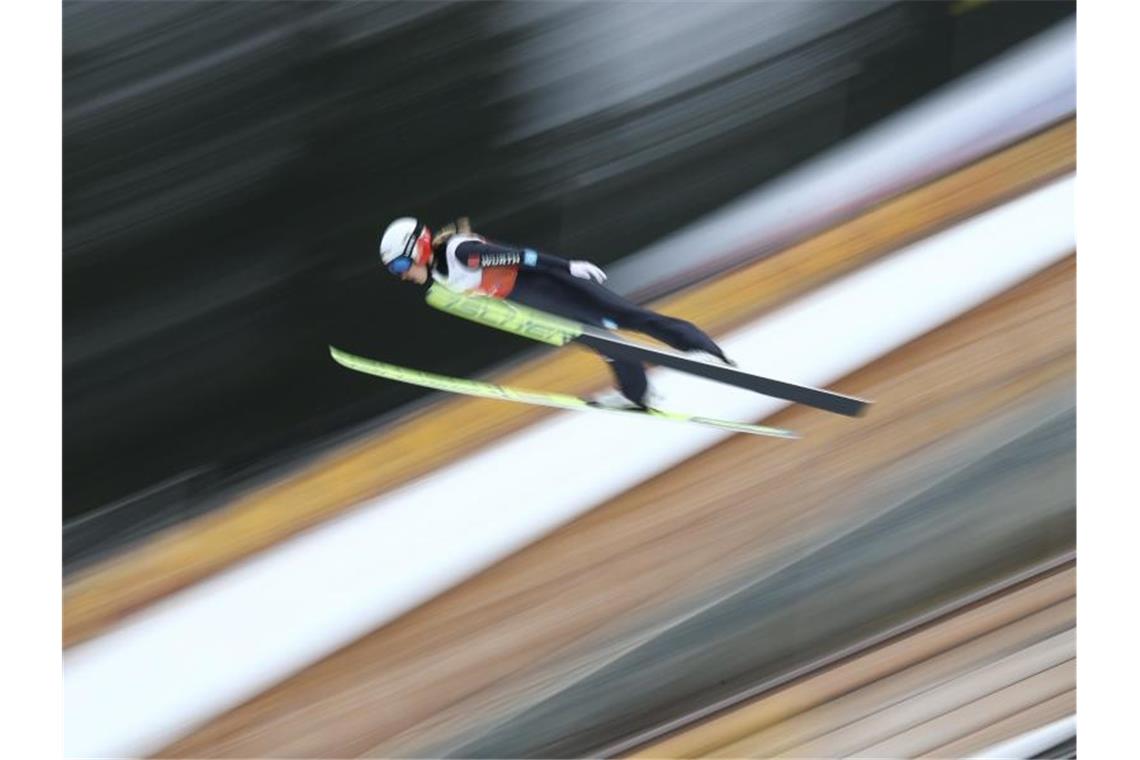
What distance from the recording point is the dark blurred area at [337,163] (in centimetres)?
276

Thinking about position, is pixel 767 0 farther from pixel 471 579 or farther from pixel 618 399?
pixel 471 579

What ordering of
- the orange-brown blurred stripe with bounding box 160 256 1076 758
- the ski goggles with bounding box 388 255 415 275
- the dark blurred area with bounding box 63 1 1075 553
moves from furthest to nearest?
the orange-brown blurred stripe with bounding box 160 256 1076 758 → the dark blurred area with bounding box 63 1 1075 553 → the ski goggles with bounding box 388 255 415 275

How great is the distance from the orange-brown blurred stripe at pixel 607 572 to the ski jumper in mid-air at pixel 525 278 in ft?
1.43

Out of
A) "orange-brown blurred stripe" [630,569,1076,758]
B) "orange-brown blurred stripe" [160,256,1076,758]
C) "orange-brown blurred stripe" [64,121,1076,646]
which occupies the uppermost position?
"orange-brown blurred stripe" [64,121,1076,646]

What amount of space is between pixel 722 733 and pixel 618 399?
106 centimetres

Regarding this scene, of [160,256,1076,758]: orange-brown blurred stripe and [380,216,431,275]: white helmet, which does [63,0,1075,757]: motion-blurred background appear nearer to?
[160,256,1076,758]: orange-brown blurred stripe

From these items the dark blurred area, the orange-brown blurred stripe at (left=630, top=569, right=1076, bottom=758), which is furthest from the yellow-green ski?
the orange-brown blurred stripe at (left=630, top=569, right=1076, bottom=758)

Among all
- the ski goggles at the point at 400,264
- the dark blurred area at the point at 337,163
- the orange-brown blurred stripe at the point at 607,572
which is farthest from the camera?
the orange-brown blurred stripe at the point at 607,572

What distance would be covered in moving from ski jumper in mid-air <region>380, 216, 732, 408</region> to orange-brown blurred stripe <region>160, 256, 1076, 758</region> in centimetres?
43

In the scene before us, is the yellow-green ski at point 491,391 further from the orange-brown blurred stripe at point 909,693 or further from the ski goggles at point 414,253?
the orange-brown blurred stripe at point 909,693

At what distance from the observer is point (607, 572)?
2.87 m

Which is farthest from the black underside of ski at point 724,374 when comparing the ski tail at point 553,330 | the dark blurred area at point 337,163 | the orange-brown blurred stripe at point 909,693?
the orange-brown blurred stripe at point 909,693

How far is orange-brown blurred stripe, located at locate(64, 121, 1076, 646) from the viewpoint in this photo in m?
2.83

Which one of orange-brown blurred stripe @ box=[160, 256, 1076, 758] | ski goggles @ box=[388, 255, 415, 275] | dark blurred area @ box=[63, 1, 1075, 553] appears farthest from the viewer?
orange-brown blurred stripe @ box=[160, 256, 1076, 758]
